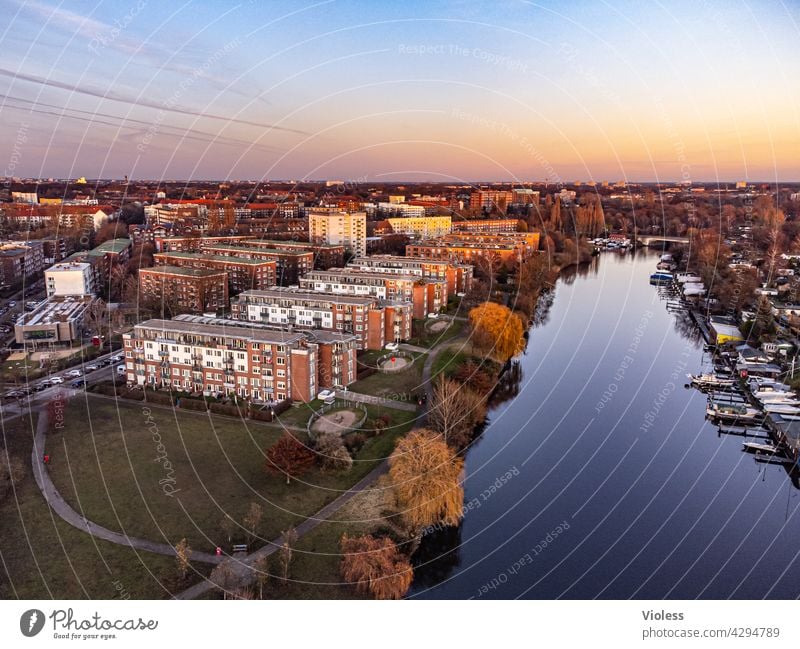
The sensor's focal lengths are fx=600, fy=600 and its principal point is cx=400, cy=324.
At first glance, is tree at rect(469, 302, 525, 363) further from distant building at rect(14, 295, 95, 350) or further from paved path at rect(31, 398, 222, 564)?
distant building at rect(14, 295, 95, 350)

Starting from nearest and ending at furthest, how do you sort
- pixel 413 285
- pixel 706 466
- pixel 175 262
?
pixel 706 466 → pixel 413 285 → pixel 175 262

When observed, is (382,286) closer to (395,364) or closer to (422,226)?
(395,364)

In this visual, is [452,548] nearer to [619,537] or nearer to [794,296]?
[619,537]

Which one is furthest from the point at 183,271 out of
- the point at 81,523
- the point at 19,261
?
the point at 81,523

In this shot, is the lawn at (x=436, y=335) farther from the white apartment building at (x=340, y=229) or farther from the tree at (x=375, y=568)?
the white apartment building at (x=340, y=229)

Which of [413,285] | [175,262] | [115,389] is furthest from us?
[175,262]

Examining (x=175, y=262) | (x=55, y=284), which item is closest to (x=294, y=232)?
(x=175, y=262)

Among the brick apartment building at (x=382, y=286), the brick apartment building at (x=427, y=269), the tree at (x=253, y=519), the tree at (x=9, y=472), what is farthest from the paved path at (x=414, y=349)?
the tree at (x=9, y=472)
